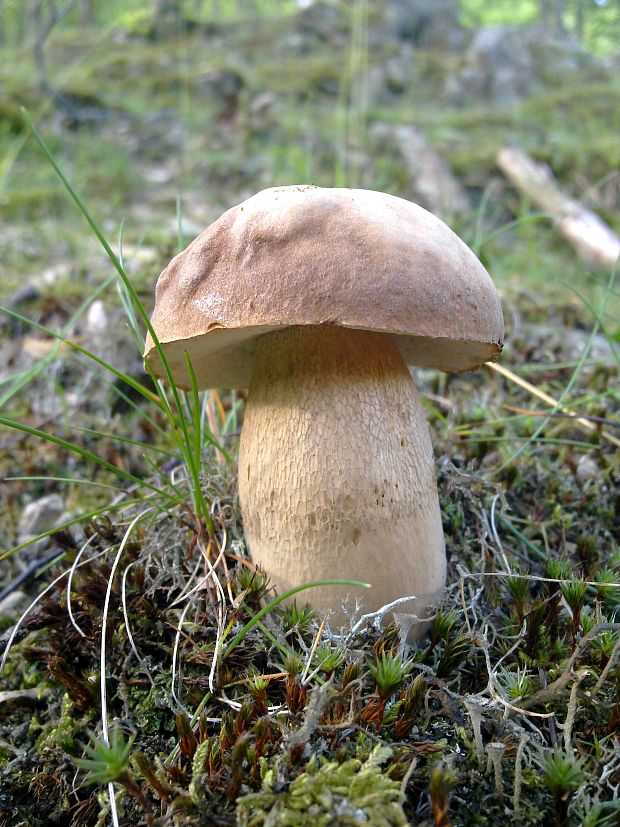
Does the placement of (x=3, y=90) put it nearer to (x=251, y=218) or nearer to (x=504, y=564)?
(x=251, y=218)

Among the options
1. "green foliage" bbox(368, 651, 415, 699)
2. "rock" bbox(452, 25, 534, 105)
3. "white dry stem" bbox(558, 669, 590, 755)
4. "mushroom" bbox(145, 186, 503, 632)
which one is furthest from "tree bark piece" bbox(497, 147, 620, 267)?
"green foliage" bbox(368, 651, 415, 699)

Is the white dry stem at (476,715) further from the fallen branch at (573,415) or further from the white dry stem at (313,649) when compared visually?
the fallen branch at (573,415)

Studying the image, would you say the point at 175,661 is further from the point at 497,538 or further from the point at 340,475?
the point at 497,538

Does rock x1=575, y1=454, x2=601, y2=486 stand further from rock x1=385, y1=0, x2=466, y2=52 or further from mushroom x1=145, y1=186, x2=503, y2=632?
rock x1=385, y1=0, x2=466, y2=52

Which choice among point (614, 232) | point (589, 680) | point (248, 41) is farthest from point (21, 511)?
point (248, 41)

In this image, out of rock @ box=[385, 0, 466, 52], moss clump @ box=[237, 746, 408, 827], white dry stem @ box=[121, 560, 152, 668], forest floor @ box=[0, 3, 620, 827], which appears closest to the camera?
moss clump @ box=[237, 746, 408, 827]

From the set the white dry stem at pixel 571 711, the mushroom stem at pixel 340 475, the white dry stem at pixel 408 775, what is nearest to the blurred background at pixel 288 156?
the mushroom stem at pixel 340 475
